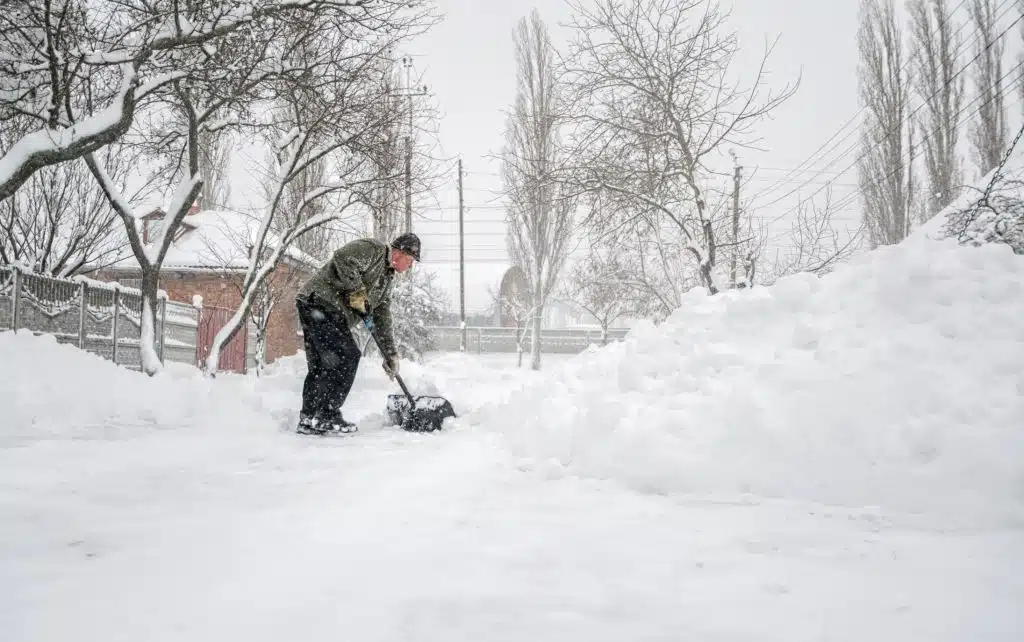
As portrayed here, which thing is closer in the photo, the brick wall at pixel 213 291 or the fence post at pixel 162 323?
the fence post at pixel 162 323

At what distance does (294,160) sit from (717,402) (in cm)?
786

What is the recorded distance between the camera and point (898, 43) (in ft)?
73.5

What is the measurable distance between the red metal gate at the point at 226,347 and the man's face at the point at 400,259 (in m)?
11.7

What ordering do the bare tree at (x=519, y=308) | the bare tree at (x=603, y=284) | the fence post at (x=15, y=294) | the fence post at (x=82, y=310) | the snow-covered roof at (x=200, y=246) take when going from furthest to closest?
the bare tree at (x=519, y=308), the snow-covered roof at (x=200, y=246), the bare tree at (x=603, y=284), the fence post at (x=82, y=310), the fence post at (x=15, y=294)

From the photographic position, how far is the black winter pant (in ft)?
16.6

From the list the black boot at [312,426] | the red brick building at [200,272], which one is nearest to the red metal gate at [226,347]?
the red brick building at [200,272]

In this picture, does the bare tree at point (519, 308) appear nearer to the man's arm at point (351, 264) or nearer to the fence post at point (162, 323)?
the fence post at point (162, 323)

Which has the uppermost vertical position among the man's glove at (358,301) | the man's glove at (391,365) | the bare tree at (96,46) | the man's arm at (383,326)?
the bare tree at (96,46)

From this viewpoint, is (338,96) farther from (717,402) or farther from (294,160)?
(717,402)

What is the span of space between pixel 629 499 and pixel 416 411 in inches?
110

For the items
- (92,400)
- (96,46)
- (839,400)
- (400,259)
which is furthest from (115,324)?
(839,400)

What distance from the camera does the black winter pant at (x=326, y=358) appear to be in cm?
505

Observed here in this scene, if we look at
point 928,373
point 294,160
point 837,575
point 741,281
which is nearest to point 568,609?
point 837,575

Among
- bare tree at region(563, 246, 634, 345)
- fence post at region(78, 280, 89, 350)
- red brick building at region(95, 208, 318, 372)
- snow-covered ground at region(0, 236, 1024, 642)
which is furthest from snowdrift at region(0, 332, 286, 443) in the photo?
red brick building at region(95, 208, 318, 372)
